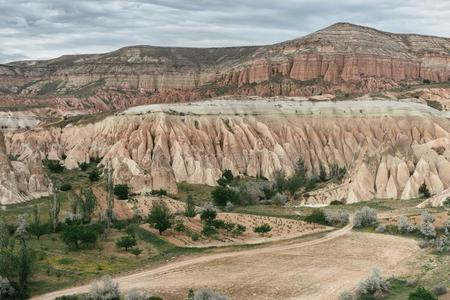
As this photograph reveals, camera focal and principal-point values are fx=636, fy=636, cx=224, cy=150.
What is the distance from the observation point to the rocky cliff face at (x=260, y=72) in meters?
122

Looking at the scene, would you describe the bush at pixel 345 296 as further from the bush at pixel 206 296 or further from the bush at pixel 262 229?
the bush at pixel 262 229

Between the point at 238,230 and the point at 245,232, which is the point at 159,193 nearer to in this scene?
the point at 245,232

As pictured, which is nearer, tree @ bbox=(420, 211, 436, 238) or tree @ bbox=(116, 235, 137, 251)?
tree @ bbox=(116, 235, 137, 251)

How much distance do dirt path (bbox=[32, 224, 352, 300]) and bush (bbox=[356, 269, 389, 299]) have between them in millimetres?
8708

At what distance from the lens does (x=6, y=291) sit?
25250 millimetres

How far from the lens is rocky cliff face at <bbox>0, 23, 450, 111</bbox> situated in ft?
399

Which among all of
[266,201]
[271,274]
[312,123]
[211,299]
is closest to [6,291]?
[211,299]

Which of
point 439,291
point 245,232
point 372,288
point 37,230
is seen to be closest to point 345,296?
point 372,288

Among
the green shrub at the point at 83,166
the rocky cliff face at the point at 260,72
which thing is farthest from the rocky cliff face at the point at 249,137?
the rocky cliff face at the point at 260,72

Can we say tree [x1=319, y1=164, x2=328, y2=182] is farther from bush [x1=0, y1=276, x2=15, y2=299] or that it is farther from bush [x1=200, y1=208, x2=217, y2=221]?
bush [x1=0, y1=276, x2=15, y2=299]

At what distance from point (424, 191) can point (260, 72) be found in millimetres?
75980

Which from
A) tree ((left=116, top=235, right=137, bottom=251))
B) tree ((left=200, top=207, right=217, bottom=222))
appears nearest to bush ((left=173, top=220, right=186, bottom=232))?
tree ((left=200, top=207, right=217, bottom=222))

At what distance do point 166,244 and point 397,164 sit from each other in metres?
28.5

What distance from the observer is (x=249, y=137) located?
79000mm
